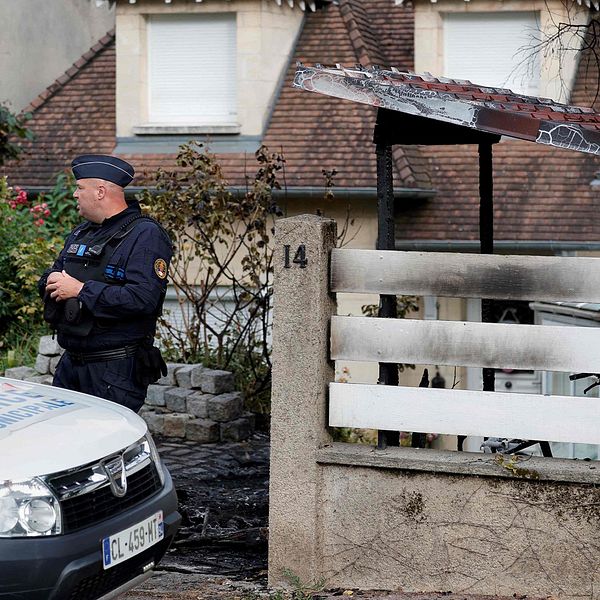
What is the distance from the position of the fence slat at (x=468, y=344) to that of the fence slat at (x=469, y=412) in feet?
0.47

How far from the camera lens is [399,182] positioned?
15.4m

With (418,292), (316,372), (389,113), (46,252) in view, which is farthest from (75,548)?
(46,252)

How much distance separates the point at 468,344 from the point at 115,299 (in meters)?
1.68

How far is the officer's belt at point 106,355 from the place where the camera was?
225 inches

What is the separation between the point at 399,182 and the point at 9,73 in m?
6.80

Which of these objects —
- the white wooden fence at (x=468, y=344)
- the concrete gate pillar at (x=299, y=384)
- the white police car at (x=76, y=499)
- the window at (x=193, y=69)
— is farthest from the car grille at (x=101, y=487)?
the window at (x=193, y=69)

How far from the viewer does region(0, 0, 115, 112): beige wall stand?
18.1 m

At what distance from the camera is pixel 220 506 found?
741cm

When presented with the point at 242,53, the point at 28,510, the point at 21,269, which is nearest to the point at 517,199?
the point at 242,53

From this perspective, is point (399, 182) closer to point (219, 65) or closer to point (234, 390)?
point (219, 65)

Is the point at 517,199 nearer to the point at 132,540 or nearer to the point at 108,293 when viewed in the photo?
the point at 108,293

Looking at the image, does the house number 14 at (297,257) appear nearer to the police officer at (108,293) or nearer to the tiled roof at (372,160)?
the police officer at (108,293)

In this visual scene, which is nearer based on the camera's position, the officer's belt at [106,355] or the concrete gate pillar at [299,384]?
the concrete gate pillar at [299,384]

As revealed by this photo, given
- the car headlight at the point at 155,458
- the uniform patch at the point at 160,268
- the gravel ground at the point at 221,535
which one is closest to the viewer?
the car headlight at the point at 155,458
